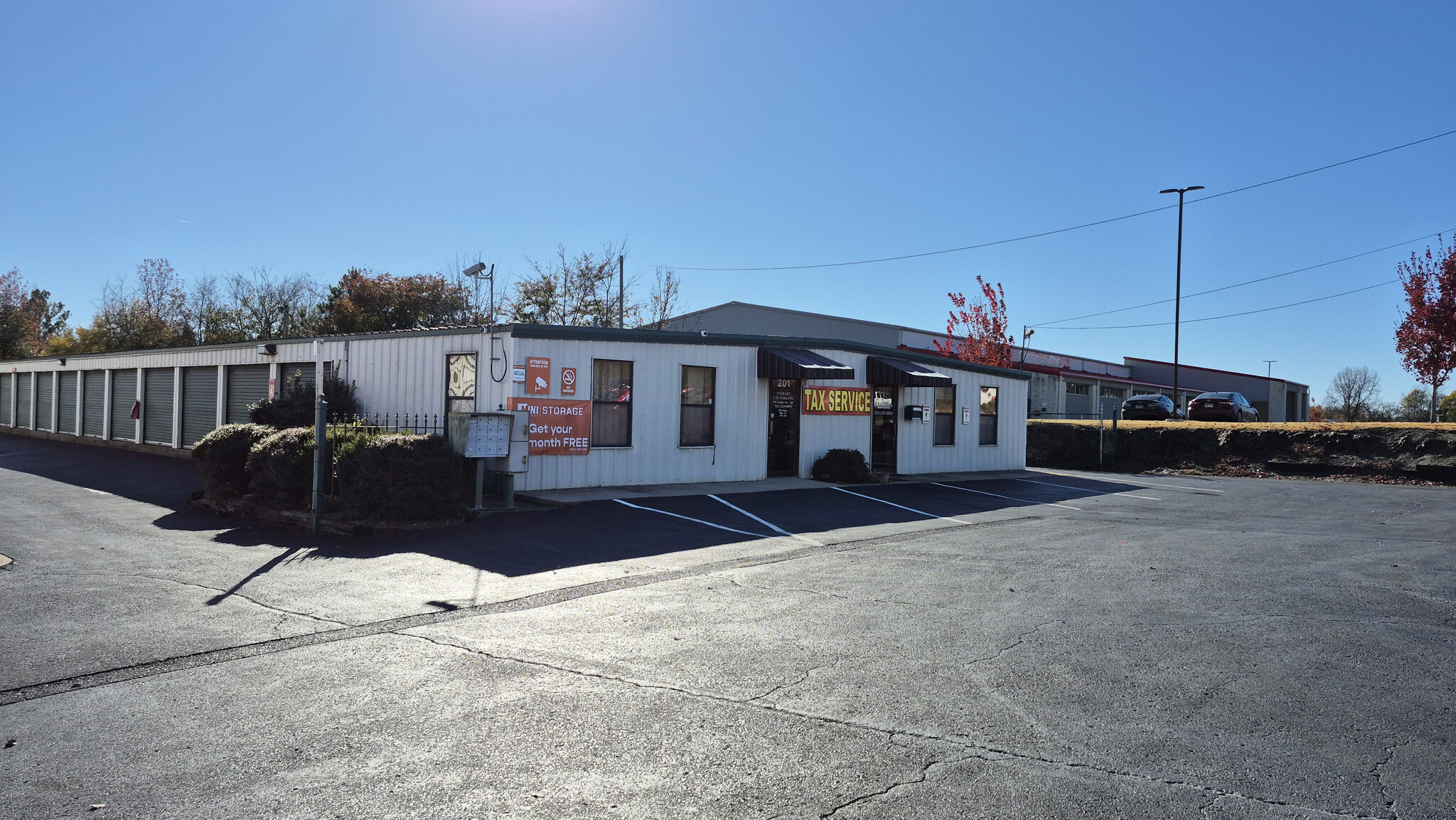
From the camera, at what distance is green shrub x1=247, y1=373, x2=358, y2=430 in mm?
18094

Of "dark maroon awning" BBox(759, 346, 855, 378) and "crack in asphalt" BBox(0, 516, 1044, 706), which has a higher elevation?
"dark maroon awning" BBox(759, 346, 855, 378)

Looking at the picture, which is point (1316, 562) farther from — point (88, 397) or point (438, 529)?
point (88, 397)

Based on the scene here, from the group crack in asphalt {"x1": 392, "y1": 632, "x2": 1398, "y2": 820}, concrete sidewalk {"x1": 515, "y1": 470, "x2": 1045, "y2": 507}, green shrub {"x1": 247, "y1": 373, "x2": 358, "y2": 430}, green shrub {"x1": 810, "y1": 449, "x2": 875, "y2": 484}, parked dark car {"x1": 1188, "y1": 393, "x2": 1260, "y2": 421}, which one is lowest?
crack in asphalt {"x1": 392, "y1": 632, "x2": 1398, "y2": 820}

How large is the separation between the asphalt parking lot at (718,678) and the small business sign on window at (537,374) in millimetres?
4175

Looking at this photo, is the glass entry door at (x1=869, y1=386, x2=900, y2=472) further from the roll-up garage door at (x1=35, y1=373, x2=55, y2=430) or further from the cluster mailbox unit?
the roll-up garage door at (x1=35, y1=373, x2=55, y2=430)

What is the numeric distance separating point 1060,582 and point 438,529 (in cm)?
755

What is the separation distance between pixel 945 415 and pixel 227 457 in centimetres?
1544

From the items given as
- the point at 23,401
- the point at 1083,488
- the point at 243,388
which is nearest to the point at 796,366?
the point at 1083,488

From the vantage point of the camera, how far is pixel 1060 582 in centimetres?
841

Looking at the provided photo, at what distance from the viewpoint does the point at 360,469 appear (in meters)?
12.0

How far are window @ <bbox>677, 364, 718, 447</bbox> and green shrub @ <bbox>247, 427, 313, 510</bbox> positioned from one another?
6.49 m

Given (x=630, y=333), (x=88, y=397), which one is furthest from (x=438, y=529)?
(x=88, y=397)

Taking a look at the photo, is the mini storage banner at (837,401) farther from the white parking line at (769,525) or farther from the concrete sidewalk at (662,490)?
the white parking line at (769,525)

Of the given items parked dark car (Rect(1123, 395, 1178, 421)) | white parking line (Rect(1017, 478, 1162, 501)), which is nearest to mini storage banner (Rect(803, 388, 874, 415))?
white parking line (Rect(1017, 478, 1162, 501))
